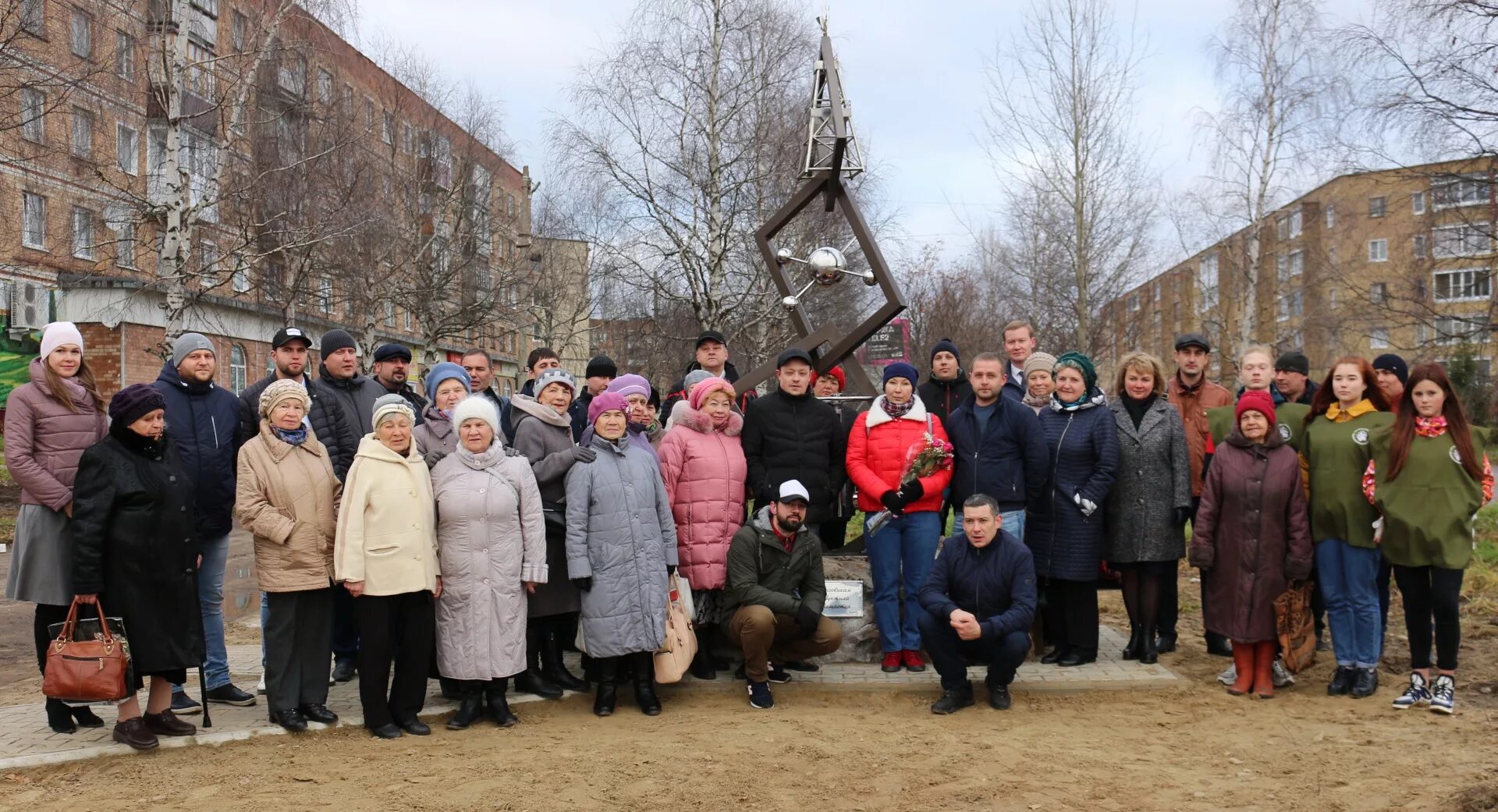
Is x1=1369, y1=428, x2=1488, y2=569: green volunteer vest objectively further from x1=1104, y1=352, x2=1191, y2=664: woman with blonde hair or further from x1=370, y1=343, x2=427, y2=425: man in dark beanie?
x1=370, y1=343, x2=427, y2=425: man in dark beanie

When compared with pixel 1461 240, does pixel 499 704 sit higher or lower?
lower

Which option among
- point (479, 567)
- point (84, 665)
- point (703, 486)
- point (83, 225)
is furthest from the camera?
point (83, 225)

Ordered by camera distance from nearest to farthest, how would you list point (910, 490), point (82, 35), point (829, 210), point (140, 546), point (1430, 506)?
point (140, 546), point (1430, 506), point (910, 490), point (829, 210), point (82, 35)

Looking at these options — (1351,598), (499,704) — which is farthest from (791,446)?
(1351,598)

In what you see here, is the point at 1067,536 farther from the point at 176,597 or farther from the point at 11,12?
the point at 11,12

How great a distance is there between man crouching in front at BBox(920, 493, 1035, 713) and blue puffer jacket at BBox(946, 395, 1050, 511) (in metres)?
0.54

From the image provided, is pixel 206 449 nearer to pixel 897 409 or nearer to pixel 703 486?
pixel 703 486

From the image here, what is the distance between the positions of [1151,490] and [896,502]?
1.66 metres

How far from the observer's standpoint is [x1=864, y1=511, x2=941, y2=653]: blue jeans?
661 centimetres

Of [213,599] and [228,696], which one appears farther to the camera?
[228,696]

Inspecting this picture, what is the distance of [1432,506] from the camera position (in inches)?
222

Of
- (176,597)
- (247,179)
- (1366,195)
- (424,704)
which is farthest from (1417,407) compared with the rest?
(1366,195)

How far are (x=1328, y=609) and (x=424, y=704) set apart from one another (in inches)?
206

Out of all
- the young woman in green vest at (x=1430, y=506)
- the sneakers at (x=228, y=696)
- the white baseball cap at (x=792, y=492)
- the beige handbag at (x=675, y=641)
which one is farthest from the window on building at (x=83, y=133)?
the young woman in green vest at (x=1430, y=506)
